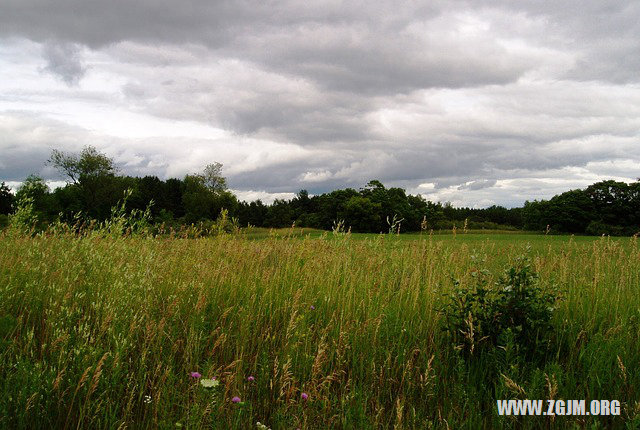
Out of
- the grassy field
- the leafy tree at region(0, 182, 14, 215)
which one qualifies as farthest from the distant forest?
the grassy field

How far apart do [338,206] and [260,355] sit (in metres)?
71.2

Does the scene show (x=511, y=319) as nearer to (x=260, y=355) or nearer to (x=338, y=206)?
(x=260, y=355)

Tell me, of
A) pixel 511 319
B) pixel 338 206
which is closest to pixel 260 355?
pixel 511 319

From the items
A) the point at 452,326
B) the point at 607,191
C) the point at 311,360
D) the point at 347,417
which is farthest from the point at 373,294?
the point at 607,191

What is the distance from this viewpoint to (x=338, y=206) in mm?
74625

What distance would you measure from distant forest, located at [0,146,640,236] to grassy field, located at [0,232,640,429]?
38.8 metres

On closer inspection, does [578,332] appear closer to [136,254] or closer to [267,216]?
[136,254]

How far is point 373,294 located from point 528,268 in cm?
166

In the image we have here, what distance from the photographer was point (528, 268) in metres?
4.03

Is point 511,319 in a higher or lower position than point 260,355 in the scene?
higher

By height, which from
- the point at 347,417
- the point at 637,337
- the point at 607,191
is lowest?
the point at 347,417

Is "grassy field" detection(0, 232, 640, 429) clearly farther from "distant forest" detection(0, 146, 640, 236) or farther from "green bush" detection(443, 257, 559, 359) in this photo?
"distant forest" detection(0, 146, 640, 236)

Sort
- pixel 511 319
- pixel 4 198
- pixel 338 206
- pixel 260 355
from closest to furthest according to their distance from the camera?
pixel 260 355
pixel 511 319
pixel 4 198
pixel 338 206

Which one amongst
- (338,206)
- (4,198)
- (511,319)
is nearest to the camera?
(511,319)
